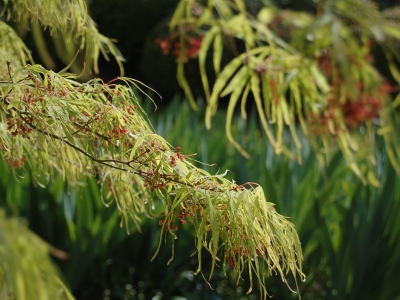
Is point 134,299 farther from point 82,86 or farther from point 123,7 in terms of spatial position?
point 123,7

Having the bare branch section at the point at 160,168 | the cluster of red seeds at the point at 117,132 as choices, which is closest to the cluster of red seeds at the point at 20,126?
the bare branch section at the point at 160,168

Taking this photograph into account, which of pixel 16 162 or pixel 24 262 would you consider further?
pixel 16 162

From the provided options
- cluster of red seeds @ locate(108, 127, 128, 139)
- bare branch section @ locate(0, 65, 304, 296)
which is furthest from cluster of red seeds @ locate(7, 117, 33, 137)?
cluster of red seeds @ locate(108, 127, 128, 139)

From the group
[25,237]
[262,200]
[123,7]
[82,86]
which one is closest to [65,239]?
[82,86]

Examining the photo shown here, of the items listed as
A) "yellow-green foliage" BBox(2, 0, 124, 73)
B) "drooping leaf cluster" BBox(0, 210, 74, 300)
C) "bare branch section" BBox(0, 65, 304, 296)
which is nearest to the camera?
"drooping leaf cluster" BBox(0, 210, 74, 300)

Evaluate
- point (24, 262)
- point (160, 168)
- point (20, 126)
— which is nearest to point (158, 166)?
point (160, 168)

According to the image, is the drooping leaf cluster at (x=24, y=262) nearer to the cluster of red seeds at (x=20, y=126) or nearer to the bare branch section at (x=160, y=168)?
the bare branch section at (x=160, y=168)

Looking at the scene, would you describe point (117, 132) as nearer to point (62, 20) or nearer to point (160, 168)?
point (160, 168)

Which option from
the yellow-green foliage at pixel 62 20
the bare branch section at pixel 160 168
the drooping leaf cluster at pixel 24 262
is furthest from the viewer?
the yellow-green foliage at pixel 62 20

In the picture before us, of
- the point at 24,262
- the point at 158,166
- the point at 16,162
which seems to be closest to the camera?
the point at 24,262

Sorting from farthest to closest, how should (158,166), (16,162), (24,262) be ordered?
(16,162), (158,166), (24,262)

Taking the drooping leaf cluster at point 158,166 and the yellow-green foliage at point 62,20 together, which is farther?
the yellow-green foliage at point 62,20

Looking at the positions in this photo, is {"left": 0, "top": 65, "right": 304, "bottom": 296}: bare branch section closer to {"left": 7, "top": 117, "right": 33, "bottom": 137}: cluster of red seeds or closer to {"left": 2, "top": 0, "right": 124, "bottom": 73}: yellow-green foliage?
{"left": 7, "top": 117, "right": 33, "bottom": 137}: cluster of red seeds

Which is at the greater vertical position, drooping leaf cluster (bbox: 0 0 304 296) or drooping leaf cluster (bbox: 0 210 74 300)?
drooping leaf cluster (bbox: 0 210 74 300)
